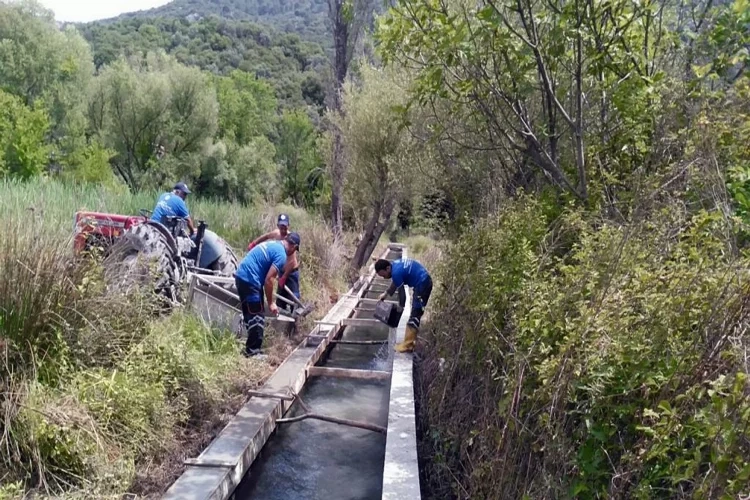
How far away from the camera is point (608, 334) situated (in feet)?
9.22

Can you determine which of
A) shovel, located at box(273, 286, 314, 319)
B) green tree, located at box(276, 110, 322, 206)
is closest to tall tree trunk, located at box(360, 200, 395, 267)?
shovel, located at box(273, 286, 314, 319)

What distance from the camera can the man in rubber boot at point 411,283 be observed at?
25.9 ft

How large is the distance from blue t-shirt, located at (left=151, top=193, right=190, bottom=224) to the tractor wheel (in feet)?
4.64

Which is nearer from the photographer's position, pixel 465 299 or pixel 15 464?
pixel 15 464

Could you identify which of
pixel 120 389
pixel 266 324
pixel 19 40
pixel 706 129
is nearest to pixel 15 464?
pixel 120 389

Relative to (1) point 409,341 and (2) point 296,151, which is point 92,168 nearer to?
(1) point 409,341

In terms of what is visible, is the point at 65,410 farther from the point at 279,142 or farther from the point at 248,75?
the point at 248,75

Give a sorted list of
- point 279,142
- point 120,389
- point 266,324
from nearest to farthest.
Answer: point 120,389
point 266,324
point 279,142

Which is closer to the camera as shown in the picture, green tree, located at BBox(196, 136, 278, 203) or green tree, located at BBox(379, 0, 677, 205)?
green tree, located at BBox(379, 0, 677, 205)

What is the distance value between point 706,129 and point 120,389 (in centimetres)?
441

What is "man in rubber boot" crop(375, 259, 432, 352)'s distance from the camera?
790 cm

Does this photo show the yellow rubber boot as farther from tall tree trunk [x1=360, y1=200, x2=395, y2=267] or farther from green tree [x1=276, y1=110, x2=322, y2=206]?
green tree [x1=276, y1=110, x2=322, y2=206]

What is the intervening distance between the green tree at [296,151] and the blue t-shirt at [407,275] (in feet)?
86.4

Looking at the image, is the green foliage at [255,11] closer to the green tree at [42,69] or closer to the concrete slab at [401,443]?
the green tree at [42,69]
